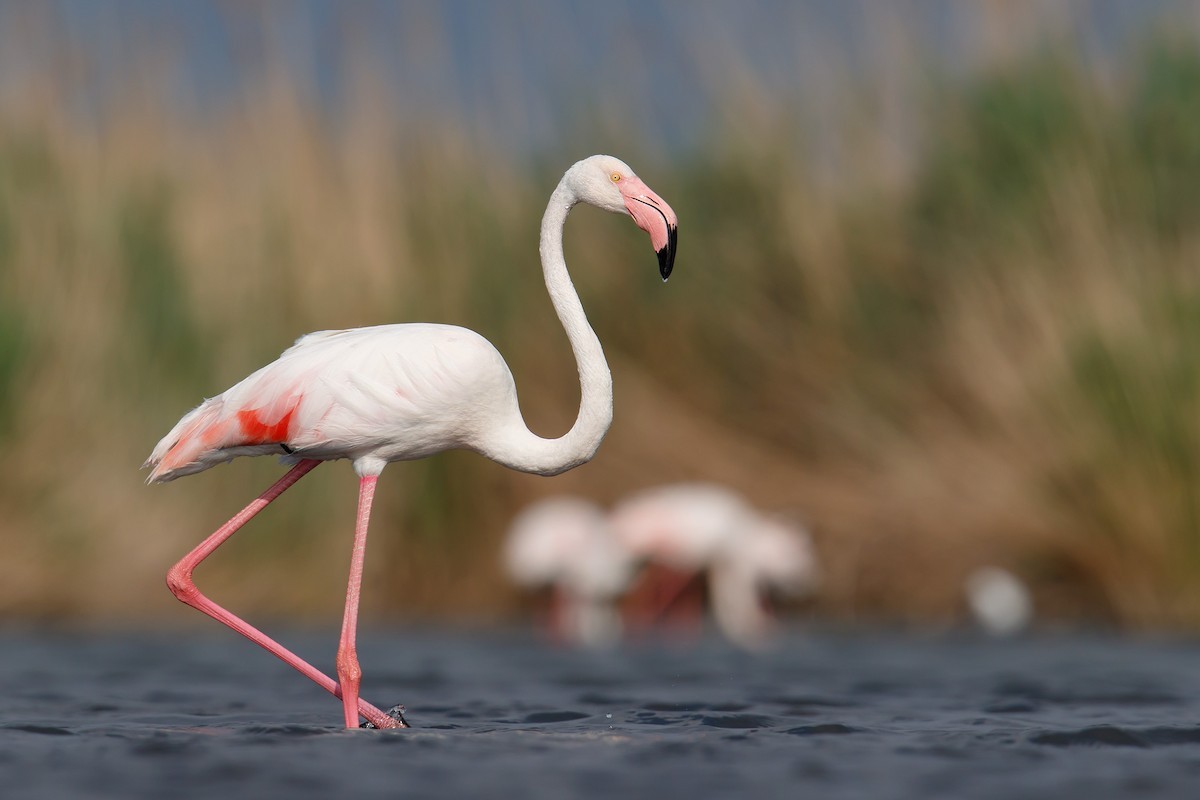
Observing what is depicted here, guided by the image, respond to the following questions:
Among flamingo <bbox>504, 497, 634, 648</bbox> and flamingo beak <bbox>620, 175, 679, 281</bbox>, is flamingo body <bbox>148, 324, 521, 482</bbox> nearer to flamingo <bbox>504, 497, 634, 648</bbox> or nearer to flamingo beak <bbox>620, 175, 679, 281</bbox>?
flamingo beak <bbox>620, 175, 679, 281</bbox>

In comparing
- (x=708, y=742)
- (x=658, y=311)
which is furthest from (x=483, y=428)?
(x=658, y=311)

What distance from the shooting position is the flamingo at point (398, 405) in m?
5.67

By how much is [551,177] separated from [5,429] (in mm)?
3565

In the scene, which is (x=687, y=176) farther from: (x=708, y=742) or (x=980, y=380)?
(x=708, y=742)

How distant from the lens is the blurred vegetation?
29.1 feet

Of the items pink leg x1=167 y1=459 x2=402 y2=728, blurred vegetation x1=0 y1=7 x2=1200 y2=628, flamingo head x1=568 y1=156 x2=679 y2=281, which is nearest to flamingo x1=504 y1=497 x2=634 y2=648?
blurred vegetation x1=0 y1=7 x2=1200 y2=628

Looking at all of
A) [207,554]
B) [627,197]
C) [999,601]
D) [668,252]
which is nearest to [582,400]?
[668,252]

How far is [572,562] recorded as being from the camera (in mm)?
9414

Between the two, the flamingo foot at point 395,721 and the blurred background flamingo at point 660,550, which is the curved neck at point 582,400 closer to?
the flamingo foot at point 395,721

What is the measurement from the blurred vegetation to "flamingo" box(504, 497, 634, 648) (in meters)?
0.32

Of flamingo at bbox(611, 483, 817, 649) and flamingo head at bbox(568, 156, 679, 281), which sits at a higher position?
flamingo head at bbox(568, 156, 679, 281)

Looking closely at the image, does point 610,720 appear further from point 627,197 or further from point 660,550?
point 660,550

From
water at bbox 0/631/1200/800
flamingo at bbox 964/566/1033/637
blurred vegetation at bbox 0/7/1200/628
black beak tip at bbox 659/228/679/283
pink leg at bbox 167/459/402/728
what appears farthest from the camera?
blurred vegetation at bbox 0/7/1200/628

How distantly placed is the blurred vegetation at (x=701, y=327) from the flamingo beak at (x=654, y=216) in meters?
3.78
